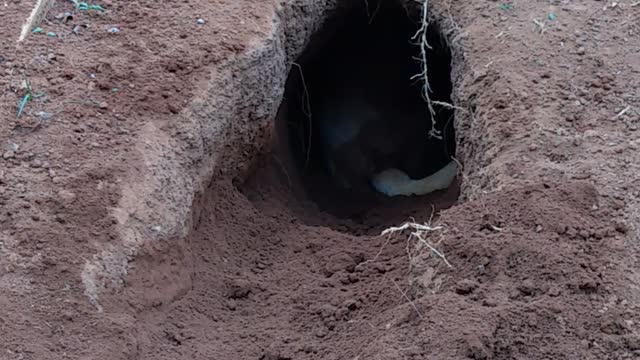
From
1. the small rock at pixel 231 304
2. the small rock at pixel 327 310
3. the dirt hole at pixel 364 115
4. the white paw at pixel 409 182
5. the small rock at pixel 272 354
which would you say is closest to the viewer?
the small rock at pixel 272 354

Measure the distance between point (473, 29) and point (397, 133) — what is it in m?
1.81

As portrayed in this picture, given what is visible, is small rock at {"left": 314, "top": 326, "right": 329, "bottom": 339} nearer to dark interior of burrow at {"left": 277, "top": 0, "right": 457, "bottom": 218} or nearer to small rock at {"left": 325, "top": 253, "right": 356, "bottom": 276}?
small rock at {"left": 325, "top": 253, "right": 356, "bottom": 276}

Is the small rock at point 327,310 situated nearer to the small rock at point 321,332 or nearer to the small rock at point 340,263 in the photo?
the small rock at point 321,332

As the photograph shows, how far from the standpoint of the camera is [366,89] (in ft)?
18.5

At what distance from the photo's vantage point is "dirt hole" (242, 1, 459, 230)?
461 centimetres

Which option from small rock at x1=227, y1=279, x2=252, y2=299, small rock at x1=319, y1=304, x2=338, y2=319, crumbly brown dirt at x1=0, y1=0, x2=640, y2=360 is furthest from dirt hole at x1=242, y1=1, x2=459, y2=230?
small rock at x1=319, y1=304, x2=338, y2=319

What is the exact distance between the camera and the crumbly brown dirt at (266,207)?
103 inches

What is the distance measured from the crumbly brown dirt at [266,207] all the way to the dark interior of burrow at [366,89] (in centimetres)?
74

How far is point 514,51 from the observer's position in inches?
141

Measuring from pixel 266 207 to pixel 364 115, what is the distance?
2.01 m

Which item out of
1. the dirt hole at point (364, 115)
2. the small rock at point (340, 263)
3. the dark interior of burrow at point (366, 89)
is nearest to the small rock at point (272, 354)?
the small rock at point (340, 263)

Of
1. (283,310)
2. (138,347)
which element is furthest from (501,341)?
(138,347)

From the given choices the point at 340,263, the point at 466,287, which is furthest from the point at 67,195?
the point at 466,287

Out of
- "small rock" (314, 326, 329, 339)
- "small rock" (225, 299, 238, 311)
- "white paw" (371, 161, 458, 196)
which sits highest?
"small rock" (314, 326, 329, 339)
